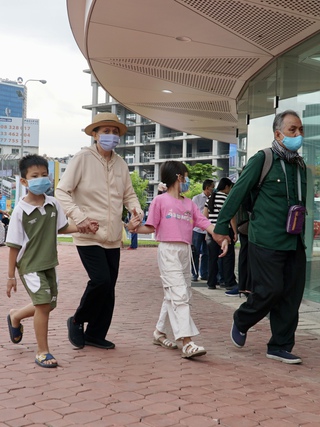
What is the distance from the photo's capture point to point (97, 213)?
5.55m

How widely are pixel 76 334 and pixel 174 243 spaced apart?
3.75 feet

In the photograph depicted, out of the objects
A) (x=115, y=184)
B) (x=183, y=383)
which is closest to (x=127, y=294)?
(x=115, y=184)

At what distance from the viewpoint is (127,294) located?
9.92 metres

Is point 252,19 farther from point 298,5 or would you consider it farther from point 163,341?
point 163,341

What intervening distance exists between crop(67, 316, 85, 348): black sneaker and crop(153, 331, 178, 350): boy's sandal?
2.36ft

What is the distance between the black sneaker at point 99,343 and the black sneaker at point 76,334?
12 cm

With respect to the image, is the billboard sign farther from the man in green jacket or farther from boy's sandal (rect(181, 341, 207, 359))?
boy's sandal (rect(181, 341, 207, 359))

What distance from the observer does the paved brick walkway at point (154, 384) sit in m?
3.73

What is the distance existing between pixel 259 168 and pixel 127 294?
4.93 meters

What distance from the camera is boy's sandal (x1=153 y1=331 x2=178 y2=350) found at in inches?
227

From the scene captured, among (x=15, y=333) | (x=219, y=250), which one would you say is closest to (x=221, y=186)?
(x=219, y=250)

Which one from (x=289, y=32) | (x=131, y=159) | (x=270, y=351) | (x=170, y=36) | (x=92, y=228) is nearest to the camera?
(x=92, y=228)

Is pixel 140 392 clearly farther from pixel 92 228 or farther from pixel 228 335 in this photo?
pixel 228 335

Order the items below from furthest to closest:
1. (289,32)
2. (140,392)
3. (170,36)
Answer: (170,36) < (289,32) < (140,392)
